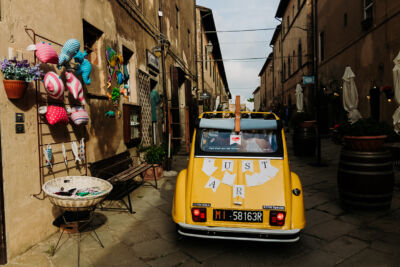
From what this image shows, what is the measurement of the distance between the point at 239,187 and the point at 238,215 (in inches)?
12.3

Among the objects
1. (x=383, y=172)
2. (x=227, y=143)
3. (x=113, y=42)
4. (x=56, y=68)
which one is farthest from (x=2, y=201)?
(x=383, y=172)

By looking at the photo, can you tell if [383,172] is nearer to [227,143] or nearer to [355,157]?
[355,157]

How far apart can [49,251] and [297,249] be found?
2926 mm

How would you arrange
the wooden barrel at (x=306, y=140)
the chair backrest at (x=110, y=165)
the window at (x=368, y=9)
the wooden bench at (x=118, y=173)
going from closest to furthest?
the wooden bench at (x=118, y=173) < the chair backrest at (x=110, y=165) < the wooden barrel at (x=306, y=140) < the window at (x=368, y=9)

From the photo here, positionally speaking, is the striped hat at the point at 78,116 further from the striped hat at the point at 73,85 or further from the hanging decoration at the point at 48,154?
the hanging decoration at the point at 48,154

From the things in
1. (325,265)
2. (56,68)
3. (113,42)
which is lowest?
(325,265)

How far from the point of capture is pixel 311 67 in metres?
18.5

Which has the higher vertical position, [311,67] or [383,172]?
[311,67]

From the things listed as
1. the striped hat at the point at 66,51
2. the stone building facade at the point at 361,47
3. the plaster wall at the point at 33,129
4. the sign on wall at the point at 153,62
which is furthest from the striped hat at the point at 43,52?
the stone building facade at the point at 361,47

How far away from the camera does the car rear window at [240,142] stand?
3.56m

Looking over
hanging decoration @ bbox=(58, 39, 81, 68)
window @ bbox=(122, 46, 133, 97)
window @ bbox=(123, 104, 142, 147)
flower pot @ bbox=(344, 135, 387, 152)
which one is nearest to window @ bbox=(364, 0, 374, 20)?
flower pot @ bbox=(344, 135, 387, 152)

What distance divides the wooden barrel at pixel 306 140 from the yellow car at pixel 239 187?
6.60m

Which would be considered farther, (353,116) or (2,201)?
(353,116)

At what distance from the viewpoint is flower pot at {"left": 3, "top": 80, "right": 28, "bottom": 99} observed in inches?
122
